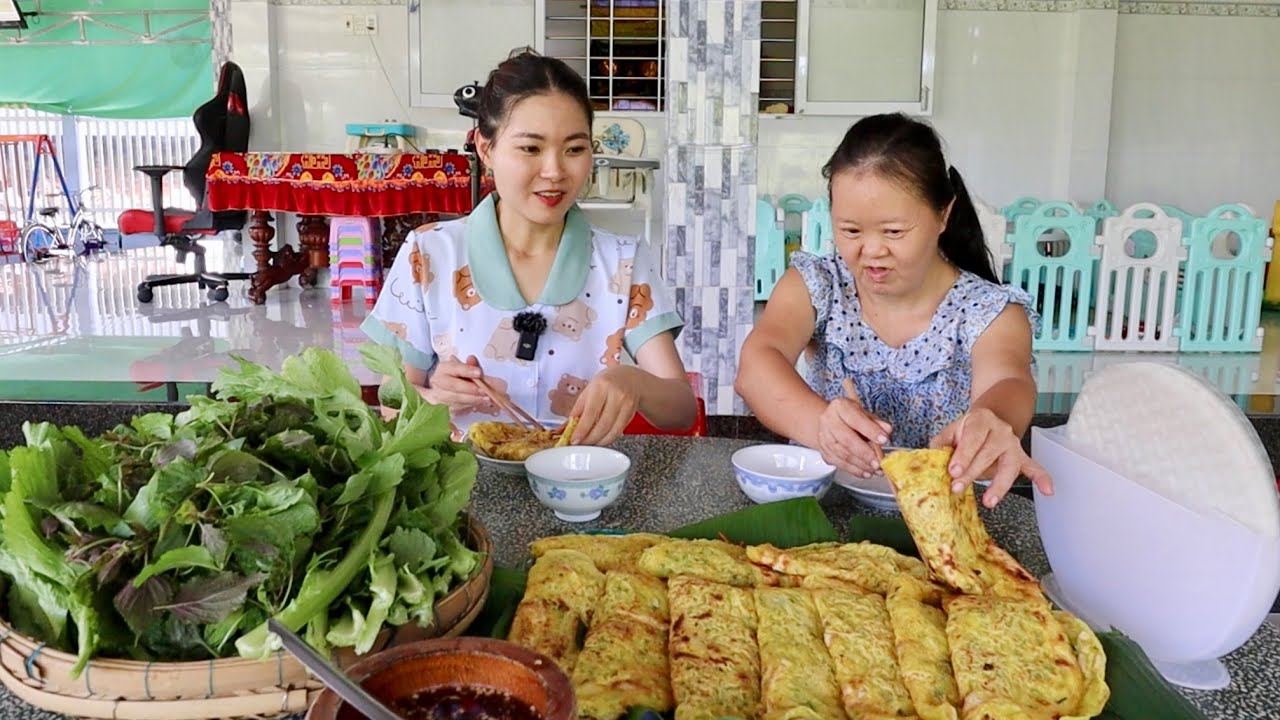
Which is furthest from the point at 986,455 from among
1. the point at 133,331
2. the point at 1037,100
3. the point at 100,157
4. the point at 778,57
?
the point at 100,157

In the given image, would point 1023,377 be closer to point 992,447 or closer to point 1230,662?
point 992,447

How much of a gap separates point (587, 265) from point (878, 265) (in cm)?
65

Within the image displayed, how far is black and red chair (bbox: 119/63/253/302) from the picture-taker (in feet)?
22.9

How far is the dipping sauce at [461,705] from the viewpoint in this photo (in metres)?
0.66

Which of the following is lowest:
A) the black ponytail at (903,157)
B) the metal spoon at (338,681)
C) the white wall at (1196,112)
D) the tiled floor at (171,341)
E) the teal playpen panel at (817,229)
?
the tiled floor at (171,341)

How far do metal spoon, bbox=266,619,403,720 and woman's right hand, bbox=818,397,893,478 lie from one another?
835 millimetres

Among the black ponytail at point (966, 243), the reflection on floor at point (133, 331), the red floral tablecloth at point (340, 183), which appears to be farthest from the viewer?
the red floral tablecloth at point (340, 183)

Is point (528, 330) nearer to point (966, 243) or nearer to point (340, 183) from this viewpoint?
point (966, 243)

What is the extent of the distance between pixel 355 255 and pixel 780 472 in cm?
608

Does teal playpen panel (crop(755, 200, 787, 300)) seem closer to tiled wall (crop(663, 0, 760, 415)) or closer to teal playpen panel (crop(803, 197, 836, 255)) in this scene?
teal playpen panel (crop(803, 197, 836, 255))

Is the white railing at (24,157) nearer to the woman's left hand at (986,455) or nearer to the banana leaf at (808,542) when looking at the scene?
the banana leaf at (808,542)

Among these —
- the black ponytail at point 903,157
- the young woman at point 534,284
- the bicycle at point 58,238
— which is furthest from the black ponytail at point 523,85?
the bicycle at point 58,238

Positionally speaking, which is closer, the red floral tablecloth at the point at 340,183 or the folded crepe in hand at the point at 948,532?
the folded crepe in hand at the point at 948,532

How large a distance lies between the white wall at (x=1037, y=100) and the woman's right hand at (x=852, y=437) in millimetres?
6805
